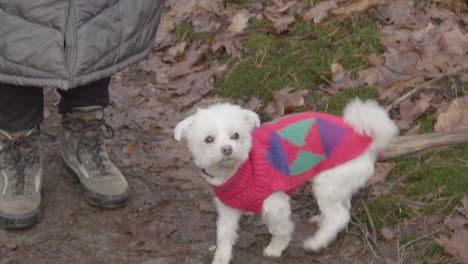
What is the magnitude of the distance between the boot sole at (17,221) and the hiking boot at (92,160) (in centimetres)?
42

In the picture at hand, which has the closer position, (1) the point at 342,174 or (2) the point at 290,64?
(1) the point at 342,174

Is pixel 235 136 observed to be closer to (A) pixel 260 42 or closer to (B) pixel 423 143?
(B) pixel 423 143

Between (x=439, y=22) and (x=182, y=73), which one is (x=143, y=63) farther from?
(x=439, y=22)

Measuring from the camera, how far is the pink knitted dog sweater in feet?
10.8

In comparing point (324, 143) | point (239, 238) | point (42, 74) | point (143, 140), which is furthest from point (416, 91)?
point (42, 74)

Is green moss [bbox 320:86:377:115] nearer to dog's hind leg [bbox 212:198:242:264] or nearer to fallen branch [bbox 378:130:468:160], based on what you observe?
fallen branch [bbox 378:130:468:160]

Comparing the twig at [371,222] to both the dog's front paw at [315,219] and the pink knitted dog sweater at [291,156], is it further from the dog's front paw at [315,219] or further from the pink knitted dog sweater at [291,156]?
the pink knitted dog sweater at [291,156]

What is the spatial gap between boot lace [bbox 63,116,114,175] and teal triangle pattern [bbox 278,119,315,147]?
1466 millimetres

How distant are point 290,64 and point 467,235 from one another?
2.33 metres

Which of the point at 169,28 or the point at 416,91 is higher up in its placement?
the point at 416,91

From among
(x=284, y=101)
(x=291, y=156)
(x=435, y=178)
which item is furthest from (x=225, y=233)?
(x=284, y=101)

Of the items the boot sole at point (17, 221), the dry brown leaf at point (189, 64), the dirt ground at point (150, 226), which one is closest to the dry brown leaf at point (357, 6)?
the dry brown leaf at point (189, 64)

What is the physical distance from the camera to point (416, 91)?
4371mm

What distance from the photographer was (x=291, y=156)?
10.9ft
